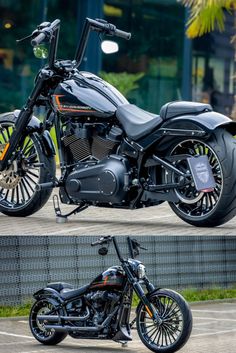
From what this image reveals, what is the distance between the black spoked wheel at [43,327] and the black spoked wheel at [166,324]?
76 centimetres

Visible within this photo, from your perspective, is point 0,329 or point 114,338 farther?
point 0,329

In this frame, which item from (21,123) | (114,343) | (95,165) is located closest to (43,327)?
(114,343)

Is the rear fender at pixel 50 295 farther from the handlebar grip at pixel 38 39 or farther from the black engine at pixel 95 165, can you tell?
the handlebar grip at pixel 38 39

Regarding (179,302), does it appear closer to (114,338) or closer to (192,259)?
(114,338)

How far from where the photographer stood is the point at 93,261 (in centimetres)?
1148

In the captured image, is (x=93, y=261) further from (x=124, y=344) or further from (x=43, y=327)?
(x=124, y=344)

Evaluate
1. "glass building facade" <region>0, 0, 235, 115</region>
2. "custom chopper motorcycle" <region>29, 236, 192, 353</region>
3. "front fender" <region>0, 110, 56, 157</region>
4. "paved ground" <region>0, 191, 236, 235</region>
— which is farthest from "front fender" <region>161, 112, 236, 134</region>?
"glass building facade" <region>0, 0, 235, 115</region>

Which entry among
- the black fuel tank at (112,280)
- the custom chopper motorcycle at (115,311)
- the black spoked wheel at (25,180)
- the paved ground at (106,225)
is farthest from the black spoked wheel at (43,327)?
the black spoked wheel at (25,180)

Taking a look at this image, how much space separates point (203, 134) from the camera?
1063 cm

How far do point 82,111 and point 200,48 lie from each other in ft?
72.9

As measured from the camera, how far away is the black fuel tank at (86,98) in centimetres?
1134

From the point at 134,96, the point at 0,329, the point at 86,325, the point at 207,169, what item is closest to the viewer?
the point at 86,325

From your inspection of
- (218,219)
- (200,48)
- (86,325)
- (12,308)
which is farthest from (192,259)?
(200,48)

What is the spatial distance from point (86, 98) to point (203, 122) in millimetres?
1339
